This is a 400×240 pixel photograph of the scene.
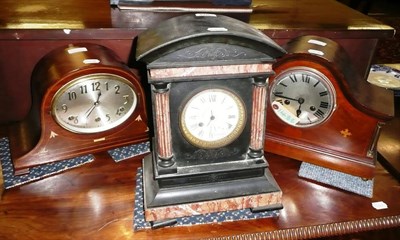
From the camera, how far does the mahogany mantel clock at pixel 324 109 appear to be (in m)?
1.12

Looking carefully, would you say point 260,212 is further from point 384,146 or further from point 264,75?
point 384,146

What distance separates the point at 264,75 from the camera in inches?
37.1

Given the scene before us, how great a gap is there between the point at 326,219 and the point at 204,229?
372mm

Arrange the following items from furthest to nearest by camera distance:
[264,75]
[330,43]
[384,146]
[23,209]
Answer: [384,146]
[330,43]
[23,209]
[264,75]

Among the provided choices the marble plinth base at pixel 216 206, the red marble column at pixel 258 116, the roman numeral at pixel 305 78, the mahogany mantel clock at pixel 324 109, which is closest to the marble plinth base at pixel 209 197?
the marble plinth base at pixel 216 206

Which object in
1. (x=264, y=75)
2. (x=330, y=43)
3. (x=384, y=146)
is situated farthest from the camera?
(x=384, y=146)

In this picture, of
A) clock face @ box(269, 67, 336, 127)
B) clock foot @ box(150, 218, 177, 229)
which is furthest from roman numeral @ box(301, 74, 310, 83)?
clock foot @ box(150, 218, 177, 229)

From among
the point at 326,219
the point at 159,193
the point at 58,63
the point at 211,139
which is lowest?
the point at 326,219

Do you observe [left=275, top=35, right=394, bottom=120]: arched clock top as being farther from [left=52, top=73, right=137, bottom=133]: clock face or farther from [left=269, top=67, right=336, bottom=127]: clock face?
[left=52, top=73, right=137, bottom=133]: clock face

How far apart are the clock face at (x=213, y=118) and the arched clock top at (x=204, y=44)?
11 cm

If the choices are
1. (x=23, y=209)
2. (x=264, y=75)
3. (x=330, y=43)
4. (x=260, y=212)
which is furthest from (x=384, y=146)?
(x=23, y=209)

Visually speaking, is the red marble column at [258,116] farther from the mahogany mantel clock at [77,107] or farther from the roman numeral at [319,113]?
the mahogany mantel clock at [77,107]

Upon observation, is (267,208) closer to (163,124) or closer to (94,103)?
(163,124)

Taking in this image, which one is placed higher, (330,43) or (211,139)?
(330,43)
